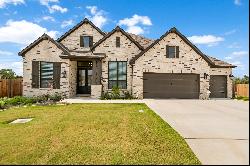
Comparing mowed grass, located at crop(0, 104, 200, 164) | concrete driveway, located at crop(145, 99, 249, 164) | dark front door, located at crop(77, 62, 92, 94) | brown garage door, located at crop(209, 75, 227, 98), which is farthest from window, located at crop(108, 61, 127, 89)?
mowed grass, located at crop(0, 104, 200, 164)

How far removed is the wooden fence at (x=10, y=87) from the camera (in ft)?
83.0

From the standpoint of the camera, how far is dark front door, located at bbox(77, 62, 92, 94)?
88.1 feet

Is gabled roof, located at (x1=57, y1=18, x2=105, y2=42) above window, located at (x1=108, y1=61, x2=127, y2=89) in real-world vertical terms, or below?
above

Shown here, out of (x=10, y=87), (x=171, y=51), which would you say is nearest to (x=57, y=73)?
(x=10, y=87)

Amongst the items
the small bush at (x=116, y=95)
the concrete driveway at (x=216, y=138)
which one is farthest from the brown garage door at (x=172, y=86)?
the concrete driveway at (x=216, y=138)

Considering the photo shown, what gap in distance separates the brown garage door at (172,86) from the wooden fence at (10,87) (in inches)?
453

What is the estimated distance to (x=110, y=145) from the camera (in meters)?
7.79

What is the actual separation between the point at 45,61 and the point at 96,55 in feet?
13.9

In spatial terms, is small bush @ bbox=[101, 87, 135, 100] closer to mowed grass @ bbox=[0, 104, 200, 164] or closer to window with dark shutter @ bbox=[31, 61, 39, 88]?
window with dark shutter @ bbox=[31, 61, 39, 88]

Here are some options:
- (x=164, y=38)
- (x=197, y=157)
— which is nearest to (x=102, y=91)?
(x=164, y=38)

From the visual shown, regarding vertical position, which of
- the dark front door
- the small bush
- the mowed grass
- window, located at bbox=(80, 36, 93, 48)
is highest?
window, located at bbox=(80, 36, 93, 48)

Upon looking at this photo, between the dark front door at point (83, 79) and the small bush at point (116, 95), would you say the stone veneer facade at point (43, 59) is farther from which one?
the small bush at point (116, 95)

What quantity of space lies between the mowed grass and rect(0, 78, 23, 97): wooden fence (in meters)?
14.5

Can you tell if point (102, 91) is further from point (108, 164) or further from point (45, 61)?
point (108, 164)
